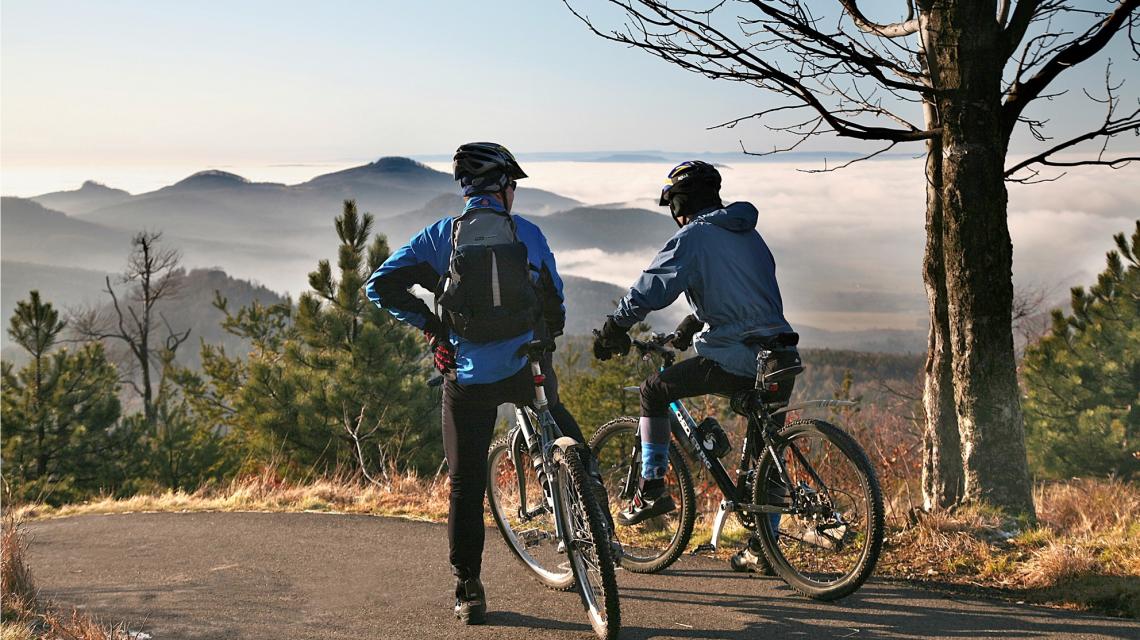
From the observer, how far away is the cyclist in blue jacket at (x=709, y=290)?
4.95 metres

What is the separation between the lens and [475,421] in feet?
15.5

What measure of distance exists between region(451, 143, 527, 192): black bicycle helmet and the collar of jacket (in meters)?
0.04

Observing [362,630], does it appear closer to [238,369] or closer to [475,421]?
[475,421]

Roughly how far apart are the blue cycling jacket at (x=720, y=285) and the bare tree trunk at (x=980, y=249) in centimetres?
190

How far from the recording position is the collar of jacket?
4.58m

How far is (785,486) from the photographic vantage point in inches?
199

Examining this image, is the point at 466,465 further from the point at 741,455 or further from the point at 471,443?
the point at 741,455

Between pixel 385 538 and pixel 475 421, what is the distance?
2.57 m

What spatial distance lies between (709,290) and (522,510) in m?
1.61

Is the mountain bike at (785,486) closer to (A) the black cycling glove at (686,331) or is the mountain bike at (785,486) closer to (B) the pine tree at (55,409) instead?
(A) the black cycling glove at (686,331)

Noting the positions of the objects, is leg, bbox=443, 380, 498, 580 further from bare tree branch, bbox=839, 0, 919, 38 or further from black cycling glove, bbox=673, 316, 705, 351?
bare tree branch, bbox=839, 0, 919, 38

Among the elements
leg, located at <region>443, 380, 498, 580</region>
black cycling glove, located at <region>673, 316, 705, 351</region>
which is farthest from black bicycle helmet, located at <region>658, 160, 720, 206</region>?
leg, located at <region>443, 380, 498, 580</region>

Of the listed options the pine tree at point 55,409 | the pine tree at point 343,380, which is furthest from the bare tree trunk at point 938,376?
the pine tree at point 55,409

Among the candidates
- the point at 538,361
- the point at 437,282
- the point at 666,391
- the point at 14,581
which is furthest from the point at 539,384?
the point at 14,581
